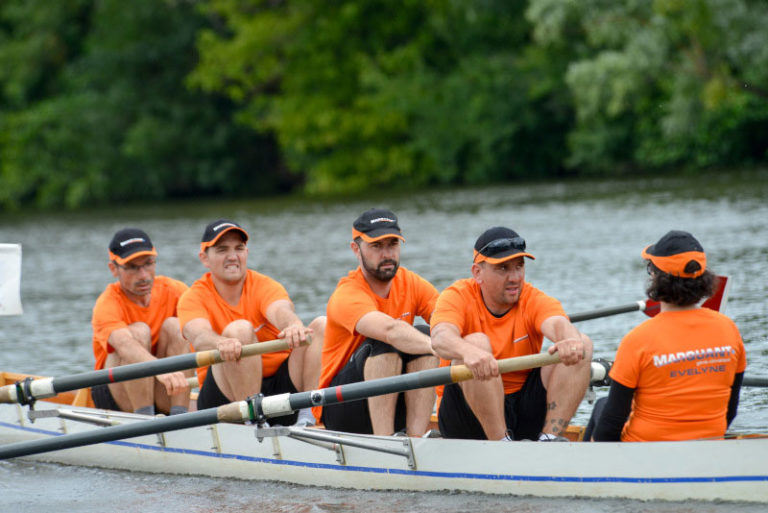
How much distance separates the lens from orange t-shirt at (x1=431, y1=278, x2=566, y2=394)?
6629mm

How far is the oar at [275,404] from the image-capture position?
627 centimetres

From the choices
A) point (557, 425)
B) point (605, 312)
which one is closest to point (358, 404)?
point (557, 425)

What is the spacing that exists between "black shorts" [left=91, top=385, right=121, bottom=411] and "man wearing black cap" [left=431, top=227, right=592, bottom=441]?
9.70 ft

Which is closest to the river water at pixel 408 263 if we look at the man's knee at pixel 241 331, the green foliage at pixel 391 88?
the man's knee at pixel 241 331

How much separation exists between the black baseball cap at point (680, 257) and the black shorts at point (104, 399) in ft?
15.2

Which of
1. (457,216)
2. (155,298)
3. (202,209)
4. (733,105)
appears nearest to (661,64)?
(733,105)

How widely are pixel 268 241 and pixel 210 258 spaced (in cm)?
1657

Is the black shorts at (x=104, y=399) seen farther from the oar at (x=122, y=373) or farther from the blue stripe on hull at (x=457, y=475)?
the oar at (x=122, y=373)

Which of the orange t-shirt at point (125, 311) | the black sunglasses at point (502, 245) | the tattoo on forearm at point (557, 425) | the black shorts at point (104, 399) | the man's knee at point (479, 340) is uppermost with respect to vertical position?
the black sunglasses at point (502, 245)

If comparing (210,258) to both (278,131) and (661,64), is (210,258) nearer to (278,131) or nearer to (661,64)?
(661,64)

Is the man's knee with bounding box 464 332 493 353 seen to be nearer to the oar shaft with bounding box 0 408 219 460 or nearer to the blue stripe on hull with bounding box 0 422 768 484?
the blue stripe on hull with bounding box 0 422 768 484

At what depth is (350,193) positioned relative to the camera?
3894 cm

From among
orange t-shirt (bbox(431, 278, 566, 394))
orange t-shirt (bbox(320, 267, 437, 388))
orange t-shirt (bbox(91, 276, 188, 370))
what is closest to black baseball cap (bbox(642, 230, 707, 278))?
orange t-shirt (bbox(431, 278, 566, 394))

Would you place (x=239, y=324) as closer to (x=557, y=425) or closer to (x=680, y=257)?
(x=557, y=425)
